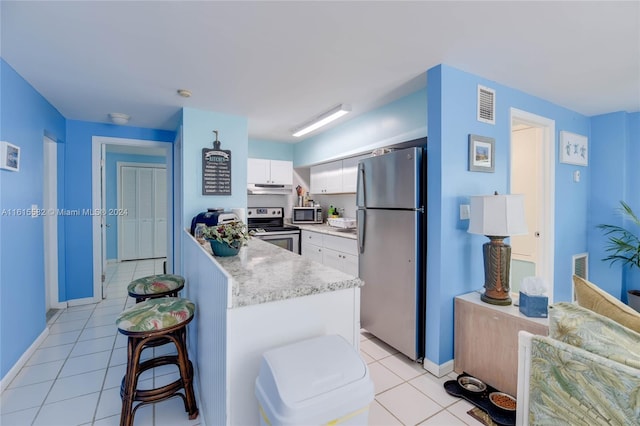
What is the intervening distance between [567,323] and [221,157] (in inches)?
127

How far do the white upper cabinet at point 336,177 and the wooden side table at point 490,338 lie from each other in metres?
1.98

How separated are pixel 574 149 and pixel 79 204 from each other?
6.05 m

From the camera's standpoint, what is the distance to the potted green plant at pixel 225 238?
1848 mm

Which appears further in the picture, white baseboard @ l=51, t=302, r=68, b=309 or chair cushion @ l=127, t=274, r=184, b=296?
white baseboard @ l=51, t=302, r=68, b=309

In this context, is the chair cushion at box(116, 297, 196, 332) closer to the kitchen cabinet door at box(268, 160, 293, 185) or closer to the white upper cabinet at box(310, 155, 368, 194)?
the white upper cabinet at box(310, 155, 368, 194)

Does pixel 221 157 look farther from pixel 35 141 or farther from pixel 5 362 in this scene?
pixel 5 362

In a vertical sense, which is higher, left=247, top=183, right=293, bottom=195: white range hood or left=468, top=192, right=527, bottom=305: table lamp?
left=247, top=183, right=293, bottom=195: white range hood

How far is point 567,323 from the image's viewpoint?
1.21 metres

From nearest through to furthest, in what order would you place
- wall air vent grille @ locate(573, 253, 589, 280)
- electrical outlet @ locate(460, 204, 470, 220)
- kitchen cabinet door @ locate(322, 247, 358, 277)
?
1. electrical outlet @ locate(460, 204, 470, 220)
2. kitchen cabinet door @ locate(322, 247, 358, 277)
3. wall air vent grille @ locate(573, 253, 589, 280)

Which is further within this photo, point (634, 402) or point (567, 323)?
point (567, 323)

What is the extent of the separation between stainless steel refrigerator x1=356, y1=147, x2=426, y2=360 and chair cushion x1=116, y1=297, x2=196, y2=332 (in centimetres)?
163

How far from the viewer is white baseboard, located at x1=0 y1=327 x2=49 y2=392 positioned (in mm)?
2074

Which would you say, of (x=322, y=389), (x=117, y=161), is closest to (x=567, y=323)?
(x=322, y=389)

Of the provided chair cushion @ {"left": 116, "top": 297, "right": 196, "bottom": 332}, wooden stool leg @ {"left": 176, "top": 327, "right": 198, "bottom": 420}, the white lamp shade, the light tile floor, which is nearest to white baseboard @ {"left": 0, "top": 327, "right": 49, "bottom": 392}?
the light tile floor
